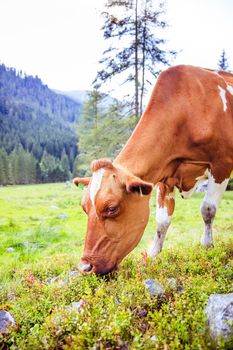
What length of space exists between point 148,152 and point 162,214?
163 cm

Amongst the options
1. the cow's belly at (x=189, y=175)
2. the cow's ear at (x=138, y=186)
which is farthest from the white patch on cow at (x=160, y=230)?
the cow's ear at (x=138, y=186)

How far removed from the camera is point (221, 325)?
7.48 ft

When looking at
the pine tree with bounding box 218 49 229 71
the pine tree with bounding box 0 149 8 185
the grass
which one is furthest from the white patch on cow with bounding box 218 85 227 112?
the pine tree with bounding box 0 149 8 185

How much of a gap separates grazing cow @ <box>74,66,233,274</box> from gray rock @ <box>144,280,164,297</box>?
46 cm

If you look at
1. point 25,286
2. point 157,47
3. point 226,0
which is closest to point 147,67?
point 157,47

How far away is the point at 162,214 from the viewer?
5.46m

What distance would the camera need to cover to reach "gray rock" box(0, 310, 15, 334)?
282 centimetres

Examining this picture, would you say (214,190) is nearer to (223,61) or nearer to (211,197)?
(211,197)

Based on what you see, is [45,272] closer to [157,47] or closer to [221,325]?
[221,325]

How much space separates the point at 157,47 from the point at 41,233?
47.4ft

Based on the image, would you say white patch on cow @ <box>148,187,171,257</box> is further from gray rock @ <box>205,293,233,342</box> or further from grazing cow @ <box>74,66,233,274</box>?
gray rock @ <box>205,293,233,342</box>

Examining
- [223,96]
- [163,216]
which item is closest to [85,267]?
[163,216]

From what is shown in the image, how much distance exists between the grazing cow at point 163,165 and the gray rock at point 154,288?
0.46 meters

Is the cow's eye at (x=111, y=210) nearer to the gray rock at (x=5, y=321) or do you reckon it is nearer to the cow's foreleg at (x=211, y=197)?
the gray rock at (x=5, y=321)
